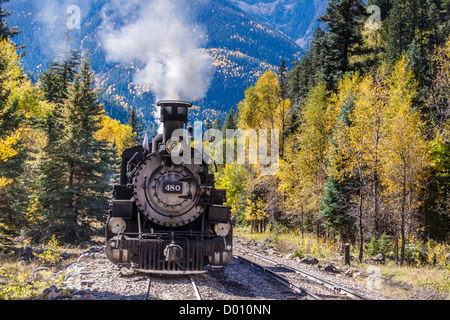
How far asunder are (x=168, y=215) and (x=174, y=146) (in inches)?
74.4

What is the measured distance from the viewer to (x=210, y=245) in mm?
9352

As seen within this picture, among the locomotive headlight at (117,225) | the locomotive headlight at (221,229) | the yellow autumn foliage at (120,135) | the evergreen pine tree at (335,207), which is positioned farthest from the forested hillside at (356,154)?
the yellow autumn foliage at (120,135)

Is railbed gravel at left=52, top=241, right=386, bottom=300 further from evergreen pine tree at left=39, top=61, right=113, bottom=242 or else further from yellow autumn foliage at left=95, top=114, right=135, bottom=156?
yellow autumn foliage at left=95, top=114, right=135, bottom=156

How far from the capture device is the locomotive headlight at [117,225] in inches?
388

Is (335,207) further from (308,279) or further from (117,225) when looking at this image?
(117,225)

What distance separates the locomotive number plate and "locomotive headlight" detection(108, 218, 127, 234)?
1.53 metres

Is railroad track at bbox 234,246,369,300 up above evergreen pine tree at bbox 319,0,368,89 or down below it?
below

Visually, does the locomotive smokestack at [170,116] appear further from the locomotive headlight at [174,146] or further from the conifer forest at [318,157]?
the conifer forest at [318,157]

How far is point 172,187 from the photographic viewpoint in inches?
384

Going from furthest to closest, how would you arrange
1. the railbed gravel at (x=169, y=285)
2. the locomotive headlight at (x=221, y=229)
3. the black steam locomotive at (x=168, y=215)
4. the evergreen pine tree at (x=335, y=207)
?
1. the evergreen pine tree at (x=335, y=207)
2. the locomotive headlight at (x=221, y=229)
3. the black steam locomotive at (x=168, y=215)
4. the railbed gravel at (x=169, y=285)

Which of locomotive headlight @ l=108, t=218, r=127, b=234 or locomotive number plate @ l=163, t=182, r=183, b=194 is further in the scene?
locomotive headlight @ l=108, t=218, r=127, b=234

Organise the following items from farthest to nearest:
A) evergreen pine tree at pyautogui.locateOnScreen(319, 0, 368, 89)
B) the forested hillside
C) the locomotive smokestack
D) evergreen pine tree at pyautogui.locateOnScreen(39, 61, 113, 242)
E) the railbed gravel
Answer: evergreen pine tree at pyautogui.locateOnScreen(319, 0, 368, 89) → evergreen pine tree at pyautogui.locateOnScreen(39, 61, 113, 242) → the forested hillside → the locomotive smokestack → the railbed gravel

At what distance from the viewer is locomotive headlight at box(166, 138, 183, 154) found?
9766mm

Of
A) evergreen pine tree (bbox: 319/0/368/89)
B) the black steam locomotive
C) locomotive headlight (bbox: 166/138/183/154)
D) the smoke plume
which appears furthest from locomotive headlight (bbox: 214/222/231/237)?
evergreen pine tree (bbox: 319/0/368/89)
